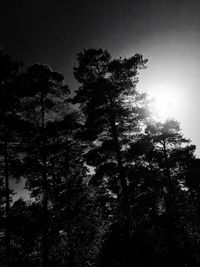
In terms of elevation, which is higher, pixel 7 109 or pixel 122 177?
pixel 7 109

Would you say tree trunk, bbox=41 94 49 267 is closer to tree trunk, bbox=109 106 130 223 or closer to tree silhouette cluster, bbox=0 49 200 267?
tree silhouette cluster, bbox=0 49 200 267

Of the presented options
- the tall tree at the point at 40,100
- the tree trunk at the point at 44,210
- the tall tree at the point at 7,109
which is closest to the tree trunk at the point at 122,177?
the tall tree at the point at 40,100

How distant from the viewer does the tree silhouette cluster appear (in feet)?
50.2

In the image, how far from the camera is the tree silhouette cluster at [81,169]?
15305 mm

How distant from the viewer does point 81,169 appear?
17844mm

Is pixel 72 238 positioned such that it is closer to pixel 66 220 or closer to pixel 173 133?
pixel 66 220

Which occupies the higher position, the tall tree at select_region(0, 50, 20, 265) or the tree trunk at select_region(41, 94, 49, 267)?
the tall tree at select_region(0, 50, 20, 265)

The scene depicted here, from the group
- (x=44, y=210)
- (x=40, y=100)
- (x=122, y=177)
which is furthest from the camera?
(x=40, y=100)

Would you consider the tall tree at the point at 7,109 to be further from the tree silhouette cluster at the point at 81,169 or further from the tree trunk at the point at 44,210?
the tree trunk at the point at 44,210

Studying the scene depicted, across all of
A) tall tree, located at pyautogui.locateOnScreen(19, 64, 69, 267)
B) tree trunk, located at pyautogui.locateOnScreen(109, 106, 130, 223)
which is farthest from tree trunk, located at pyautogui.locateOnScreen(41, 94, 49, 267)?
tree trunk, located at pyautogui.locateOnScreen(109, 106, 130, 223)

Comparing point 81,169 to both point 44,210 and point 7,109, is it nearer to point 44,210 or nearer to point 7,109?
point 44,210

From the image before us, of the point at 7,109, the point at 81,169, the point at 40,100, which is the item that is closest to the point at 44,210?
the point at 81,169

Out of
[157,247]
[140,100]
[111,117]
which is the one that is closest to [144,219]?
[157,247]

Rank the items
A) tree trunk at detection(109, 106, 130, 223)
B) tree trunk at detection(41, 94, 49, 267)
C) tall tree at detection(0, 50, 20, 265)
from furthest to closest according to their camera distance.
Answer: tall tree at detection(0, 50, 20, 265), tree trunk at detection(109, 106, 130, 223), tree trunk at detection(41, 94, 49, 267)
